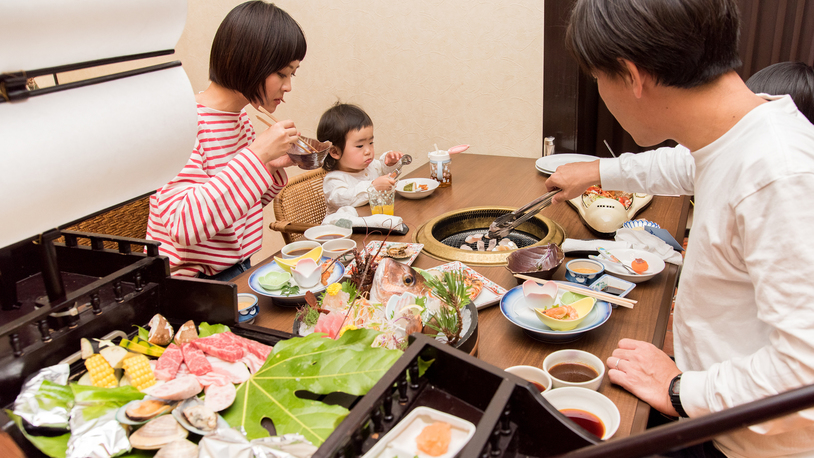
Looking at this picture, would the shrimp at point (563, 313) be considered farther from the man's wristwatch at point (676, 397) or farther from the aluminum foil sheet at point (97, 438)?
the aluminum foil sheet at point (97, 438)

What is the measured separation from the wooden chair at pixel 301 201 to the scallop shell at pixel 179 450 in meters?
1.56

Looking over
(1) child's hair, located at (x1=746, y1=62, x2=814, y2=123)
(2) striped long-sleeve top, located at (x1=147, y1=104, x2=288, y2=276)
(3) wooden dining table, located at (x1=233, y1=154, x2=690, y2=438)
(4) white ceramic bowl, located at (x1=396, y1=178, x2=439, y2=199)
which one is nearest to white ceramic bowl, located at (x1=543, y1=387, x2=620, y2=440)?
(3) wooden dining table, located at (x1=233, y1=154, x2=690, y2=438)

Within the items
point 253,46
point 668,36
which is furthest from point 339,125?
point 668,36

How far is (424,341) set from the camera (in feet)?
2.51

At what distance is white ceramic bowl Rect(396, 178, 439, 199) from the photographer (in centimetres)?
231

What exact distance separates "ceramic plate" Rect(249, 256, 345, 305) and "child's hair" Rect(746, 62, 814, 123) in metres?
1.48

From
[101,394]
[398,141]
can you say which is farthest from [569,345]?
[398,141]

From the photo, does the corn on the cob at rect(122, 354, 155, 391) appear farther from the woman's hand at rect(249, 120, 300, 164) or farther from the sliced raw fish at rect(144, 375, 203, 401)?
the woman's hand at rect(249, 120, 300, 164)

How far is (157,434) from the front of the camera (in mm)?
739

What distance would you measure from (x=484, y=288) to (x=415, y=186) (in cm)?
101

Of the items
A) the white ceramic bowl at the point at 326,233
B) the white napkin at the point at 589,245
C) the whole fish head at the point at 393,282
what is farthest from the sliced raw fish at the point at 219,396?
the white napkin at the point at 589,245

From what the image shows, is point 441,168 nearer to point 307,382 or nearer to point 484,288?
point 484,288

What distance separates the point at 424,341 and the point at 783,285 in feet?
2.22

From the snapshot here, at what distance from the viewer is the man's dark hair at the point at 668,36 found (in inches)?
41.3
